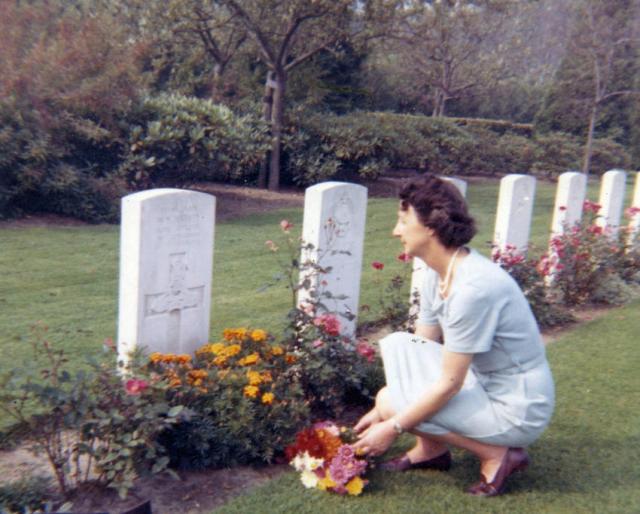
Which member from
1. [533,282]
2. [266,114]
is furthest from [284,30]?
[533,282]

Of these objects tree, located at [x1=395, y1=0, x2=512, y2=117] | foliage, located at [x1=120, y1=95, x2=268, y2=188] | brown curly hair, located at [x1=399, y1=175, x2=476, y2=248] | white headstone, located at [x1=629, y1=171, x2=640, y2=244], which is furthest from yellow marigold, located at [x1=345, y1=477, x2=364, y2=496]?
tree, located at [x1=395, y1=0, x2=512, y2=117]

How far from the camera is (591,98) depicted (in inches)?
883

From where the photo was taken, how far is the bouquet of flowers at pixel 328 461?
3.32m

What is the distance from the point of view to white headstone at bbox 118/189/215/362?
141 inches

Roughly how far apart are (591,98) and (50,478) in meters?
22.2

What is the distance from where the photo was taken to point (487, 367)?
333cm

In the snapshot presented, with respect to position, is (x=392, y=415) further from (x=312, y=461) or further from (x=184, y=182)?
(x=184, y=182)

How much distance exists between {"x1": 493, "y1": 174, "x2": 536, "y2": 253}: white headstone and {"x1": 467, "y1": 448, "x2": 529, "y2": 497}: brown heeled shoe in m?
3.49

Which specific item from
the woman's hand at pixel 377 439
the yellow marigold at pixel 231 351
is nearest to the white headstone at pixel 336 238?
the yellow marigold at pixel 231 351

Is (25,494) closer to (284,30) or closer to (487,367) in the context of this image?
(487,367)

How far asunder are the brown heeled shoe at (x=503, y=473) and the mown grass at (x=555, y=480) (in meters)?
0.05

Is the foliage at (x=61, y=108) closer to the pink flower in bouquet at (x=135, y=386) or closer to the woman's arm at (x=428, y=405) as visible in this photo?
the pink flower in bouquet at (x=135, y=386)

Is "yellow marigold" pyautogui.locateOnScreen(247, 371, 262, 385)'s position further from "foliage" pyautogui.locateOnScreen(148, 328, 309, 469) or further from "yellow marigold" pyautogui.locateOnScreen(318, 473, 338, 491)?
"yellow marigold" pyautogui.locateOnScreen(318, 473, 338, 491)

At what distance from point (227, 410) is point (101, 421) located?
65 cm
